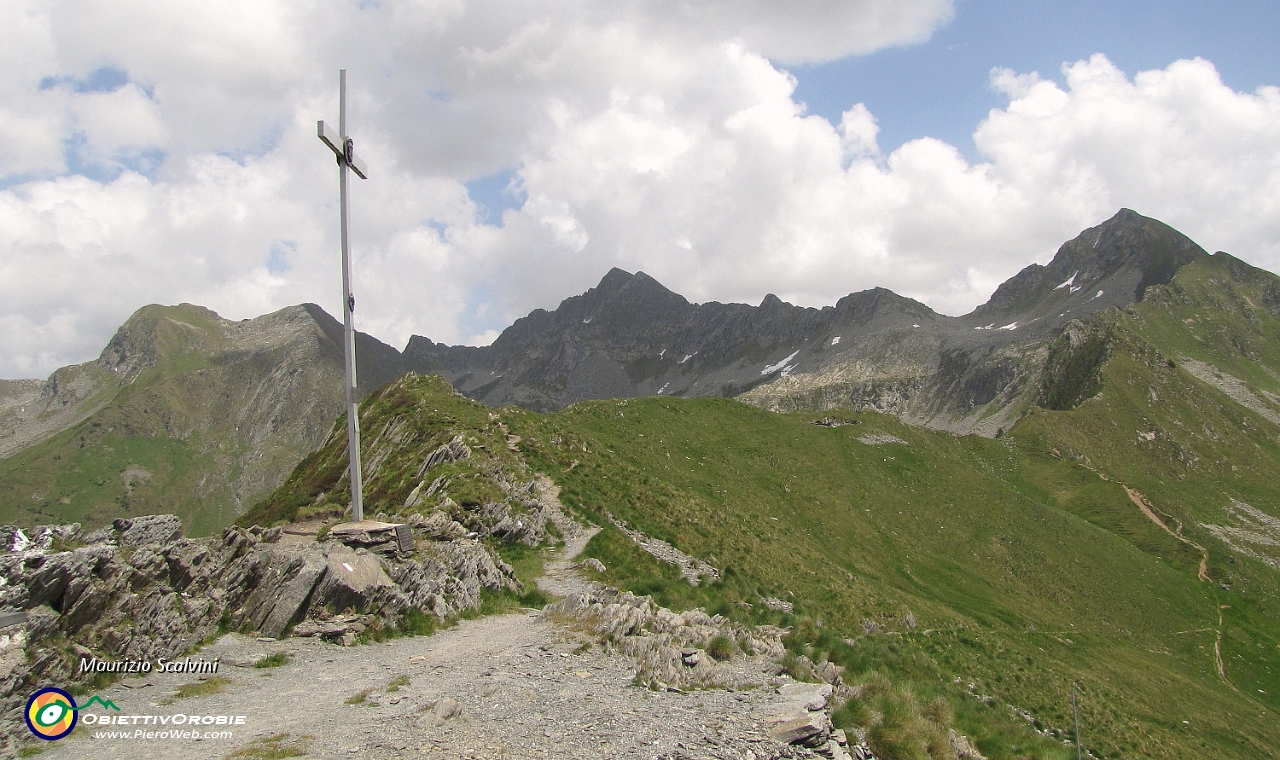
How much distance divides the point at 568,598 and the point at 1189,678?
5555 centimetres

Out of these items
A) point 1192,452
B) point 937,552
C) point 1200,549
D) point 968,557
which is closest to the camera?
point 937,552

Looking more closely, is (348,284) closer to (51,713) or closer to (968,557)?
(51,713)

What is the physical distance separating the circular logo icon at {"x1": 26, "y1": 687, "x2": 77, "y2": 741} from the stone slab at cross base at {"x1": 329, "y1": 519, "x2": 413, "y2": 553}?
10.1 metres

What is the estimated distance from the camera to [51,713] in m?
11.7

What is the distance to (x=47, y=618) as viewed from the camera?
44.5ft

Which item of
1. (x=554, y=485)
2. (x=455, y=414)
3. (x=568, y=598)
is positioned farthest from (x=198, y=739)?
(x=455, y=414)

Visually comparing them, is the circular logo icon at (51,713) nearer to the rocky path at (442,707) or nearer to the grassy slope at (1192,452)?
the rocky path at (442,707)

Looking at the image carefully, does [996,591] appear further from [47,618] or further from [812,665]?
[47,618]

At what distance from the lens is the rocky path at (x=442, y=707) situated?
10680mm

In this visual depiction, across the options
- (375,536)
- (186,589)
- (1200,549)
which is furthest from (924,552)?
(186,589)

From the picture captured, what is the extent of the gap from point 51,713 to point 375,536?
36.6 ft

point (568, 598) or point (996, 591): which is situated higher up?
point (568, 598)

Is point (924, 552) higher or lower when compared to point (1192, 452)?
lower

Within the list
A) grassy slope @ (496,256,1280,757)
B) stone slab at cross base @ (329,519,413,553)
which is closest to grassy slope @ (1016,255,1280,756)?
grassy slope @ (496,256,1280,757)
